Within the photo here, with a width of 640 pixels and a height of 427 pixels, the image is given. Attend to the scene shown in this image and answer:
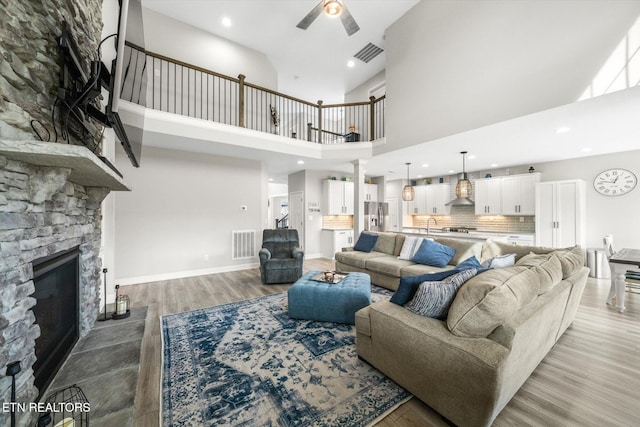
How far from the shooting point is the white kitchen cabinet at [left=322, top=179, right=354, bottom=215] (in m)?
7.33

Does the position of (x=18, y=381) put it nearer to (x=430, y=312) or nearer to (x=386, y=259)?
(x=430, y=312)

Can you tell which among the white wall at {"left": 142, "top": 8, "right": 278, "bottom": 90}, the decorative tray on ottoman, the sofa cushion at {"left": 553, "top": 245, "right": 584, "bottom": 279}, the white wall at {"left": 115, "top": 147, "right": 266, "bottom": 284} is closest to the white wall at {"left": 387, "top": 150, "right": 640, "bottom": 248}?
the sofa cushion at {"left": 553, "top": 245, "right": 584, "bottom": 279}

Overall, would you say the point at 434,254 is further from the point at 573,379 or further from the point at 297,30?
the point at 297,30

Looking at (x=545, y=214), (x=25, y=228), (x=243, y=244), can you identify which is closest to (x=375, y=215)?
(x=545, y=214)

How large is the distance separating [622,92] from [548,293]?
7.79ft

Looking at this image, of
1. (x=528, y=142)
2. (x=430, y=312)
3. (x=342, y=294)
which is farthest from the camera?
(x=528, y=142)

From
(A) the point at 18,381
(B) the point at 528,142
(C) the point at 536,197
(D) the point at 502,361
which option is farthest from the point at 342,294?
(C) the point at 536,197

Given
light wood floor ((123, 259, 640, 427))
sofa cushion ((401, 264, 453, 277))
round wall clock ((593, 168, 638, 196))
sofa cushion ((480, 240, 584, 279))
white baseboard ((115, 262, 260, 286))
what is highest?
round wall clock ((593, 168, 638, 196))

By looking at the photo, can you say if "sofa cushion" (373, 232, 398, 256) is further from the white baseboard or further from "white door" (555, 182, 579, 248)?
"white door" (555, 182, 579, 248)

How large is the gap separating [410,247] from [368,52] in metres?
4.88

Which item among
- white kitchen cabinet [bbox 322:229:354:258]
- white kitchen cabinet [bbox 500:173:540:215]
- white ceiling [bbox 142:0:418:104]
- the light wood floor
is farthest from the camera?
white kitchen cabinet [bbox 322:229:354:258]

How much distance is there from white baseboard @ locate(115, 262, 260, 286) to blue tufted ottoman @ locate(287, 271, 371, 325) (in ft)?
10.1

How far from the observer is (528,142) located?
14.0 ft

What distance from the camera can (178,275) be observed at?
16.3 feet
